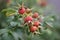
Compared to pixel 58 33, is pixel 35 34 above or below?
below

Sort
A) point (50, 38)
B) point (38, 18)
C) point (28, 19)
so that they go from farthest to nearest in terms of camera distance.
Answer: point (50, 38) → point (38, 18) → point (28, 19)

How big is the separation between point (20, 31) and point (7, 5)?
0.94m

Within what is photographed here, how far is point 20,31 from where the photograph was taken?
1718mm

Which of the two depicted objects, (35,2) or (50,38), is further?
(35,2)

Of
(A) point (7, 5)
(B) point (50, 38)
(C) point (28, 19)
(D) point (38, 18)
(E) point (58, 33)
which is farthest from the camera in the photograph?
(E) point (58, 33)

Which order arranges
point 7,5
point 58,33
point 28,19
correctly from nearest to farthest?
1. point 28,19
2. point 7,5
3. point 58,33

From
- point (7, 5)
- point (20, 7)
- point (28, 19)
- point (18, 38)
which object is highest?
point (7, 5)

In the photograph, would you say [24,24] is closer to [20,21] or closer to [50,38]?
[20,21]

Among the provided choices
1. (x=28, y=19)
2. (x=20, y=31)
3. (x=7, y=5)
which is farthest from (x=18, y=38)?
(x=7, y=5)

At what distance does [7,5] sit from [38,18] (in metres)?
0.84

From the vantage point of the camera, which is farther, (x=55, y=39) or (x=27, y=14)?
(x=55, y=39)

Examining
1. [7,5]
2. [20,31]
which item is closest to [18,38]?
[20,31]

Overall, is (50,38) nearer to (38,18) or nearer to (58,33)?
(58,33)

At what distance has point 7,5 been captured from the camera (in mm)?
2604
